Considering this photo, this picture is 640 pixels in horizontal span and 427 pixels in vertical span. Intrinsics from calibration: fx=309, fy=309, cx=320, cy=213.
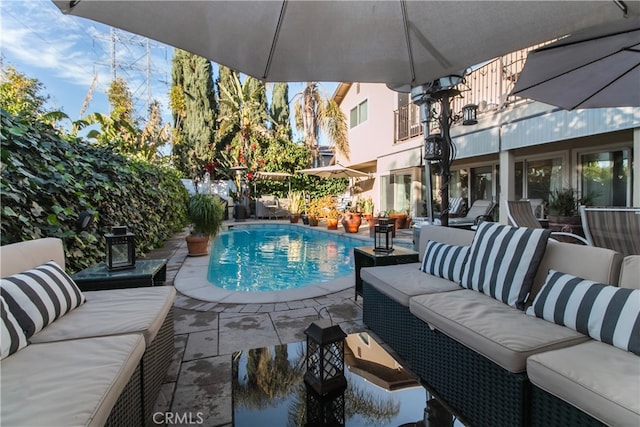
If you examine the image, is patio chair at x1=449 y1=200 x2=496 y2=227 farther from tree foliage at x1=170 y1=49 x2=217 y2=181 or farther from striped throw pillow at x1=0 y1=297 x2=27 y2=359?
tree foliage at x1=170 y1=49 x2=217 y2=181

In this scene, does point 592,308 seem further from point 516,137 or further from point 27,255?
point 516,137

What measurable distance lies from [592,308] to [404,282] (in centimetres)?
128

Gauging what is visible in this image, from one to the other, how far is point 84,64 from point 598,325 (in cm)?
3091

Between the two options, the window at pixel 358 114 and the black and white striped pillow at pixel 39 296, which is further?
the window at pixel 358 114

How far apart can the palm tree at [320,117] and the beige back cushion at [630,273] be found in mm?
13204

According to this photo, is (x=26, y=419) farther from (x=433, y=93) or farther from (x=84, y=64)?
(x=84, y=64)

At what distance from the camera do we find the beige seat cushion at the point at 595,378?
3.74 feet

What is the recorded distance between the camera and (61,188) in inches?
123

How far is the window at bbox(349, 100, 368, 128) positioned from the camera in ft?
45.8

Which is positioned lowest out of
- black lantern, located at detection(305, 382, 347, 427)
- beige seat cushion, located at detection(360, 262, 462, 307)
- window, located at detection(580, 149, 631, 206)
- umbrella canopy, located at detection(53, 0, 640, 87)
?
black lantern, located at detection(305, 382, 347, 427)

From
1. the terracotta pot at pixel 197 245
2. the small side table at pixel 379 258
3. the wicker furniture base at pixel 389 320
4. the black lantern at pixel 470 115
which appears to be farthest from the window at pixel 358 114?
the wicker furniture base at pixel 389 320

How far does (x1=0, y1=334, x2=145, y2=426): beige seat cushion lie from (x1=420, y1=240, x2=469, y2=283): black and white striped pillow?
2.38m

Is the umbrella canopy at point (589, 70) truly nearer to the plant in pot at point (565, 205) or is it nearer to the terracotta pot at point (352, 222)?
the plant in pot at point (565, 205)

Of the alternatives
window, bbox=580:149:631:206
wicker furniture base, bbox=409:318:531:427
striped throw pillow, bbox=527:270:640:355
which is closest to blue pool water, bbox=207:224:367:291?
wicker furniture base, bbox=409:318:531:427
